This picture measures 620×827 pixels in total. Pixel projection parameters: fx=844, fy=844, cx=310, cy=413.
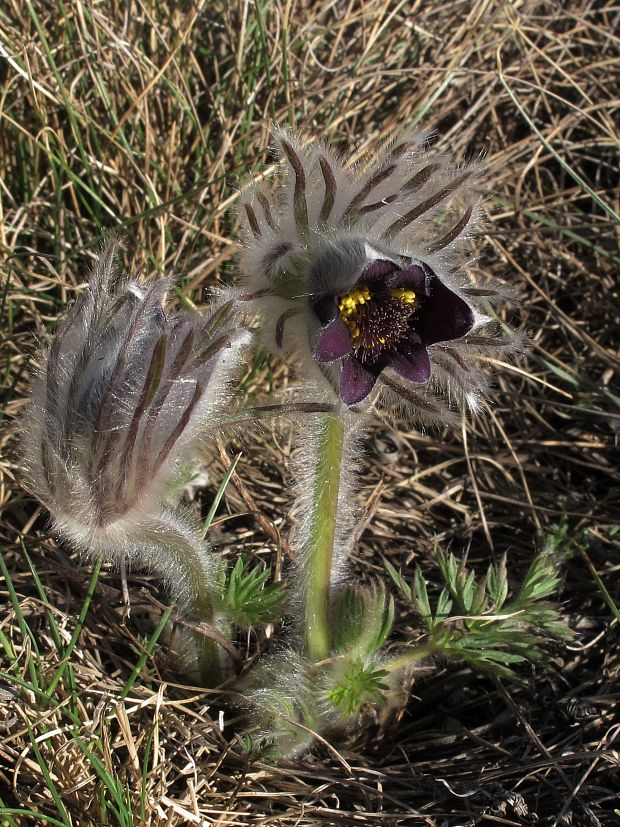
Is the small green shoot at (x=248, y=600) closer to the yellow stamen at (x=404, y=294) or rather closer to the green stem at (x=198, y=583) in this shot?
the green stem at (x=198, y=583)

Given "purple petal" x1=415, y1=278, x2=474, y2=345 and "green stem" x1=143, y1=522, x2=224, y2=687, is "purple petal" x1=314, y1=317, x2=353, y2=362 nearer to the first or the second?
"purple petal" x1=415, y1=278, x2=474, y2=345

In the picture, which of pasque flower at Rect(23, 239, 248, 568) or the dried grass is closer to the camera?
pasque flower at Rect(23, 239, 248, 568)

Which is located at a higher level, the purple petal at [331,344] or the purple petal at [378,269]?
the purple petal at [378,269]

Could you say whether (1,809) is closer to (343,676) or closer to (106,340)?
(343,676)

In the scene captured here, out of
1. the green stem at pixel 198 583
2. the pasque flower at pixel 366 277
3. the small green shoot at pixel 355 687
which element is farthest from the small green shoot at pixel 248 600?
the pasque flower at pixel 366 277

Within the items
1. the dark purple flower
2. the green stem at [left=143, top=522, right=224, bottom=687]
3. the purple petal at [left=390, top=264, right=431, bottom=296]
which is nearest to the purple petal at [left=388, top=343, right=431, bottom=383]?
the dark purple flower

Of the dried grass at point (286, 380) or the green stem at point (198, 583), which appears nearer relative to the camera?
the green stem at point (198, 583)

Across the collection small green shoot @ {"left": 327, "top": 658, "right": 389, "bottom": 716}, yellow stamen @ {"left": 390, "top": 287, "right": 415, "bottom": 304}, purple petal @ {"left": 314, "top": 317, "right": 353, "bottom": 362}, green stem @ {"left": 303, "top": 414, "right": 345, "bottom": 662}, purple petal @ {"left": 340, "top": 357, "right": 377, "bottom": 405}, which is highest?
yellow stamen @ {"left": 390, "top": 287, "right": 415, "bottom": 304}

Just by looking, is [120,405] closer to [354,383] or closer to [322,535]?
[354,383]
